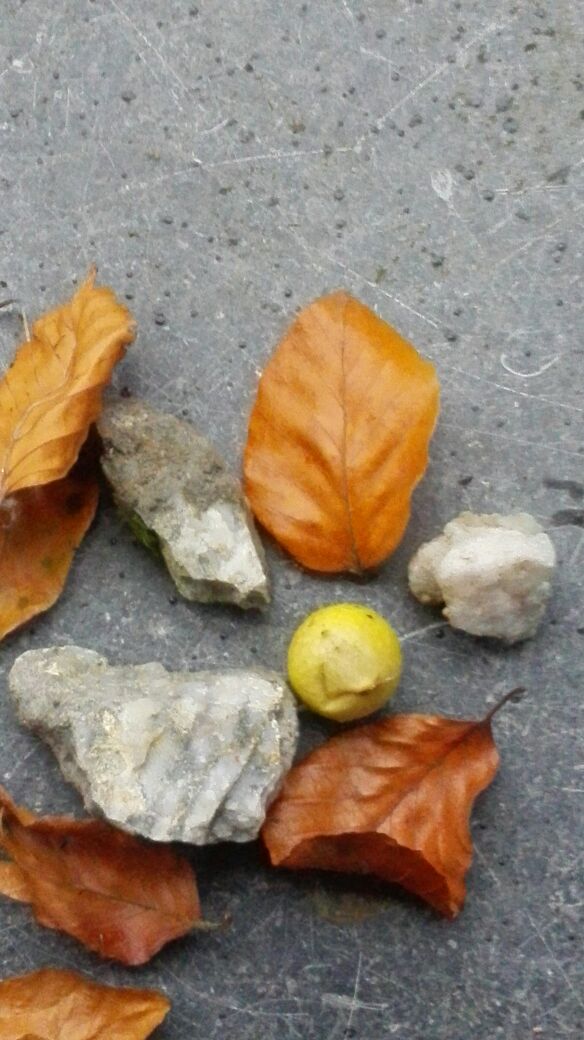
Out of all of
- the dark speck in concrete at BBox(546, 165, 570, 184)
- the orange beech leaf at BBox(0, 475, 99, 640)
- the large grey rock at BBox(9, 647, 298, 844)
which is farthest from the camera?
the dark speck in concrete at BBox(546, 165, 570, 184)

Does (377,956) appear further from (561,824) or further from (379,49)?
(379,49)

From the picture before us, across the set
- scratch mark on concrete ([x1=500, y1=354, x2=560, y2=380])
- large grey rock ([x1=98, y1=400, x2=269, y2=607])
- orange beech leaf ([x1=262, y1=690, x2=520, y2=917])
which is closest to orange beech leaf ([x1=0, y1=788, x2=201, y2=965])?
orange beech leaf ([x1=262, y1=690, x2=520, y2=917])

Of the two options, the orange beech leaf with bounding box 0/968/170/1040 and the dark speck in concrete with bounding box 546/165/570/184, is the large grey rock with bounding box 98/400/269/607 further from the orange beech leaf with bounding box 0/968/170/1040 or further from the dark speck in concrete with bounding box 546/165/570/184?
the dark speck in concrete with bounding box 546/165/570/184

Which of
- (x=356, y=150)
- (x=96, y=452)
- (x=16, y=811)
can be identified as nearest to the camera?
(x=16, y=811)

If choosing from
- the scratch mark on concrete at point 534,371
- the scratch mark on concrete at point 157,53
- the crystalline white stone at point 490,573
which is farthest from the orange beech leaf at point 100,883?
the scratch mark on concrete at point 157,53

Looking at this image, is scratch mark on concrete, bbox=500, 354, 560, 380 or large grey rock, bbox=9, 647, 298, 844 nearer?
large grey rock, bbox=9, 647, 298, 844

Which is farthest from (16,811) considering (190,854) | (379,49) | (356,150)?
(379,49)
